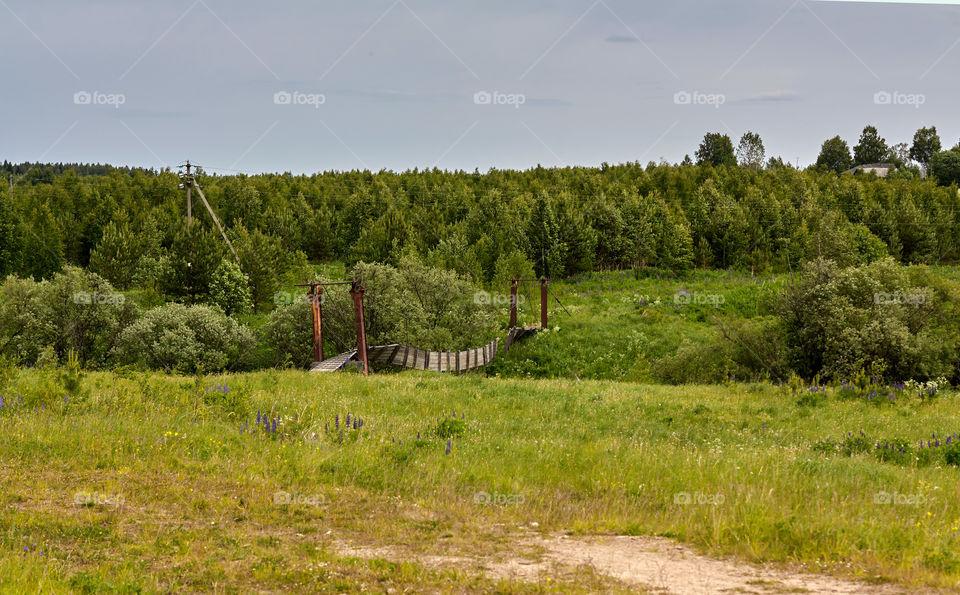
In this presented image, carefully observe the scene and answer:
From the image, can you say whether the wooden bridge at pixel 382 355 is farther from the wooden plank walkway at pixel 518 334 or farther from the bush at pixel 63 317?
the bush at pixel 63 317

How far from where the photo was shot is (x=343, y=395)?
63.9 ft

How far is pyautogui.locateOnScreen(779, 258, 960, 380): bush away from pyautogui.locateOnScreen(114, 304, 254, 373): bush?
30.1 meters

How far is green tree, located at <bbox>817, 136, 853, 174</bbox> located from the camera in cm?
15112

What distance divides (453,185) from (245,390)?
102478mm

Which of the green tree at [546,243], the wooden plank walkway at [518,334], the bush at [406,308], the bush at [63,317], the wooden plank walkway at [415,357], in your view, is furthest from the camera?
the green tree at [546,243]

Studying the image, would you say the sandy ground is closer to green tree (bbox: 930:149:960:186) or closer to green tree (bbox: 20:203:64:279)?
green tree (bbox: 20:203:64:279)

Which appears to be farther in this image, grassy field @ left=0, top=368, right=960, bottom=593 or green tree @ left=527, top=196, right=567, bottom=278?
green tree @ left=527, top=196, right=567, bottom=278

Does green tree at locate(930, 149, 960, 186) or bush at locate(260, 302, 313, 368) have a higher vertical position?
green tree at locate(930, 149, 960, 186)

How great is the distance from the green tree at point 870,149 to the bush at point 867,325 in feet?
475

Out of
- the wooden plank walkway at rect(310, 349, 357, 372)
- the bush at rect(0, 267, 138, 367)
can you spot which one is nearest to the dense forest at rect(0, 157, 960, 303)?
the bush at rect(0, 267, 138, 367)

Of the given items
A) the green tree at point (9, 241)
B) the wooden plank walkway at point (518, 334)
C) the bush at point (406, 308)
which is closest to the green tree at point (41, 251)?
the green tree at point (9, 241)

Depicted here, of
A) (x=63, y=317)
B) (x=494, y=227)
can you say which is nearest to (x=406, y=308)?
(x=63, y=317)

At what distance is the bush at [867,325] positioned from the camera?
98.1 ft

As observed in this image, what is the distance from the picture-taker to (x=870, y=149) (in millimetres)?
161375
